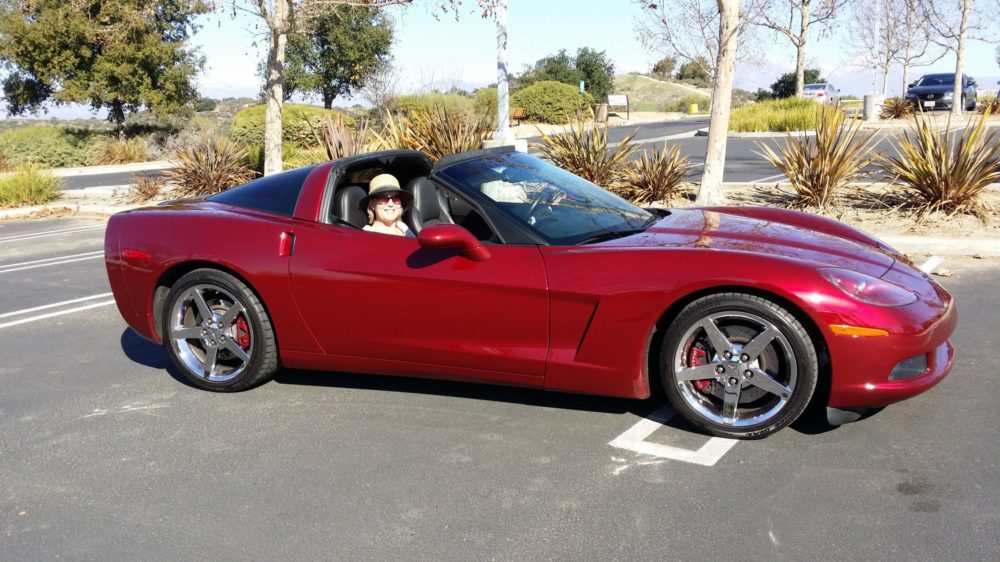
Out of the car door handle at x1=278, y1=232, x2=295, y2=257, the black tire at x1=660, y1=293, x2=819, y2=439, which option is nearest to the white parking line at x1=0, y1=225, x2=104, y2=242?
the car door handle at x1=278, y1=232, x2=295, y2=257

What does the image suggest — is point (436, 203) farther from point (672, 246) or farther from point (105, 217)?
point (105, 217)

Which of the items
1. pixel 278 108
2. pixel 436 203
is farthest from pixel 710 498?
pixel 278 108

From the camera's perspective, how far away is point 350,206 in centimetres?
506

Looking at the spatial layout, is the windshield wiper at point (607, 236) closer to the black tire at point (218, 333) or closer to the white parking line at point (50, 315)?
the black tire at point (218, 333)

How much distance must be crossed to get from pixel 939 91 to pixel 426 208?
3391 centimetres

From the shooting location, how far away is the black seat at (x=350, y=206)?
5027mm

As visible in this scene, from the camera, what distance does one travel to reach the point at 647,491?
3658 millimetres

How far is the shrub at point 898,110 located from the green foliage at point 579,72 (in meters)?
23.0

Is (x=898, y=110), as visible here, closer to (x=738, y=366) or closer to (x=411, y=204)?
(x=411, y=204)

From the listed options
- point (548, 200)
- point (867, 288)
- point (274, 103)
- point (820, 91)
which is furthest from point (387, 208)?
point (820, 91)

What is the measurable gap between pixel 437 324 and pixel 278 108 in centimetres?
1138

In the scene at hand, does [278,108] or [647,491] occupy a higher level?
[278,108]

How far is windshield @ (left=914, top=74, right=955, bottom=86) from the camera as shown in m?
34.4

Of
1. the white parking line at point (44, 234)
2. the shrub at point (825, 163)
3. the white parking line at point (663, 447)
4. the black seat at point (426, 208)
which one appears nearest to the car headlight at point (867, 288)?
the white parking line at point (663, 447)
